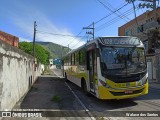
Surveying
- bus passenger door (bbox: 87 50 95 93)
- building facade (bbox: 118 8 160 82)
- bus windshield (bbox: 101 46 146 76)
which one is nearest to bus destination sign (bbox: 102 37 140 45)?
bus windshield (bbox: 101 46 146 76)

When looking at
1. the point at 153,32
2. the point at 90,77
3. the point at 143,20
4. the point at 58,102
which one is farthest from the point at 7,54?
the point at 143,20

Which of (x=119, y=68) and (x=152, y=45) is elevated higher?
(x=152, y=45)

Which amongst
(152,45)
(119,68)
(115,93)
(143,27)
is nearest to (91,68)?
(119,68)

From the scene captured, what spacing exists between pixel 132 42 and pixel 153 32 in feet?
58.3

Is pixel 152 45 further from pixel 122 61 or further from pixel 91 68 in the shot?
pixel 122 61

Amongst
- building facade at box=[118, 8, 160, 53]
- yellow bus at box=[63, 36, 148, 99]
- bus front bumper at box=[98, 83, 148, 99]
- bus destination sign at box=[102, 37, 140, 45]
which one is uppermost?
building facade at box=[118, 8, 160, 53]

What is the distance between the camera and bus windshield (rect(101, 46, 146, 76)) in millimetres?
11031

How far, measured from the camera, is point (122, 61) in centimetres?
1120

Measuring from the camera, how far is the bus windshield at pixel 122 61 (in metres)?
11.0

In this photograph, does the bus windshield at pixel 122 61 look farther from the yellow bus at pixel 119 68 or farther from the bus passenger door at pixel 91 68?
the bus passenger door at pixel 91 68

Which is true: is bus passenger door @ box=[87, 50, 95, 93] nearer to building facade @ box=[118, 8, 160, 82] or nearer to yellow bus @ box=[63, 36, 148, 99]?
yellow bus @ box=[63, 36, 148, 99]

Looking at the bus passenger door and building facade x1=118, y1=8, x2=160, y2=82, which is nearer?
the bus passenger door

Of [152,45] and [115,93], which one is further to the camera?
[152,45]

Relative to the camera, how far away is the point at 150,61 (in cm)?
3059
